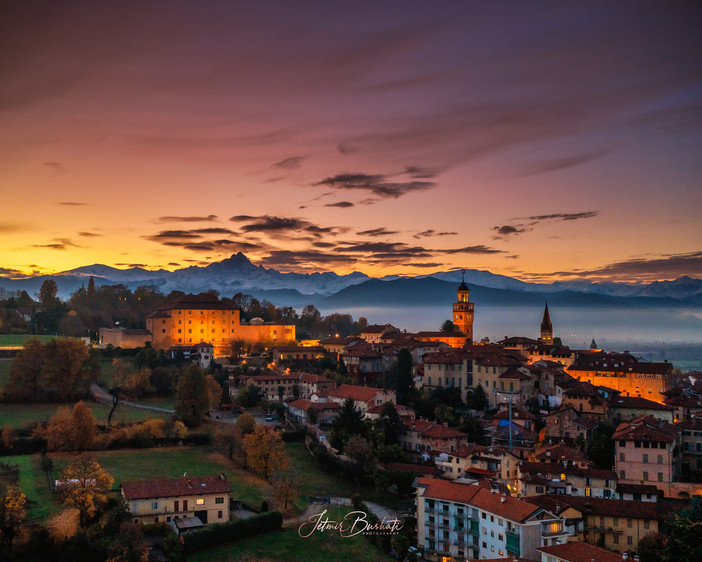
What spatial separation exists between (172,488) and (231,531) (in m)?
3.97

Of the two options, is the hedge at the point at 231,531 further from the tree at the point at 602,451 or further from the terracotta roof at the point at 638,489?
the tree at the point at 602,451

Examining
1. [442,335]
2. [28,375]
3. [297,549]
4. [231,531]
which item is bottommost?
[297,549]

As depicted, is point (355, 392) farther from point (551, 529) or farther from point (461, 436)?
point (551, 529)

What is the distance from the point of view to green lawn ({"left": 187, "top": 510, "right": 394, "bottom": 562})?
96.3 feet

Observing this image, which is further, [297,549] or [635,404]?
[635,404]

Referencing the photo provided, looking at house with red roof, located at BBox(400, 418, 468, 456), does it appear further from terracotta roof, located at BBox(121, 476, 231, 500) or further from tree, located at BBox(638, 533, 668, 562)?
terracotta roof, located at BBox(121, 476, 231, 500)

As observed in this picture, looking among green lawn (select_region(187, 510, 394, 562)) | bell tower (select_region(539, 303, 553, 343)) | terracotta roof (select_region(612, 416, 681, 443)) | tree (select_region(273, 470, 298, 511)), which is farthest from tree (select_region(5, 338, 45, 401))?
bell tower (select_region(539, 303, 553, 343))

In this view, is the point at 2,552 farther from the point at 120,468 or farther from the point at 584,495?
the point at 584,495

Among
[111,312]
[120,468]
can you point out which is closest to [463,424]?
[120,468]

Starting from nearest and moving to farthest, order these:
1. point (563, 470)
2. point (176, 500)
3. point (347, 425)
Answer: point (176, 500)
point (563, 470)
point (347, 425)

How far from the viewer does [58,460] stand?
1532 inches

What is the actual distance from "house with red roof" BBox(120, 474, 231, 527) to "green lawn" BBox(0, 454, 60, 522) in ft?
11.3

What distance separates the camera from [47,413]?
4791cm

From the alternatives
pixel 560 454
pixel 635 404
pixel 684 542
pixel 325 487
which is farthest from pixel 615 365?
pixel 684 542
